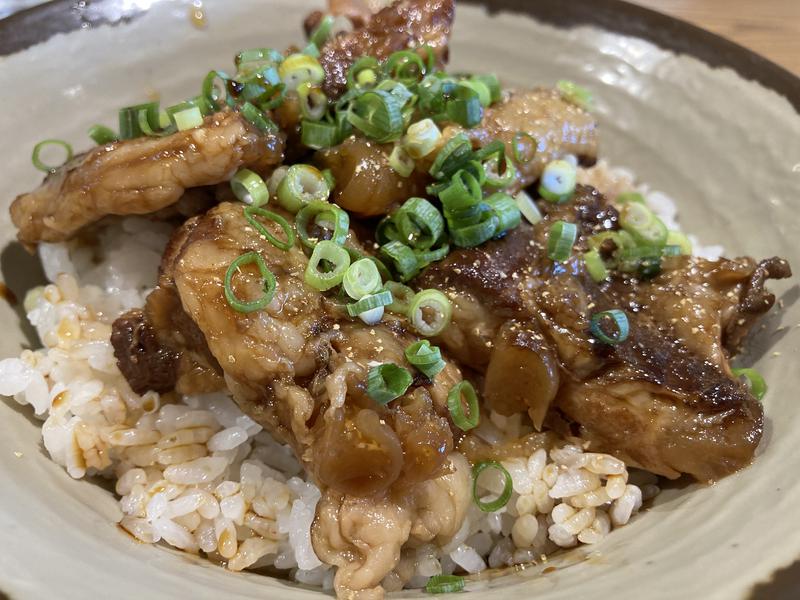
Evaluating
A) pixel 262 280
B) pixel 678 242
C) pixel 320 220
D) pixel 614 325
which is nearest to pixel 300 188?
pixel 320 220

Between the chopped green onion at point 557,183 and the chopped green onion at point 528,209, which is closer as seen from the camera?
the chopped green onion at point 528,209

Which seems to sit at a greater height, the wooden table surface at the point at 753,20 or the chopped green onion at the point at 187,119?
the chopped green onion at the point at 187,119

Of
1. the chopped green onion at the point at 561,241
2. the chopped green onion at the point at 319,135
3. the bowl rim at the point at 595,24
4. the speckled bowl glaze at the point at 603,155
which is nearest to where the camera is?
the speckled bowl glaze at the point at 603,155

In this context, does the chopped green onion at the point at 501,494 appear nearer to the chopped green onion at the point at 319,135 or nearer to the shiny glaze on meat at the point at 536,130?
the shiny glaze on meat at the point at 536,130

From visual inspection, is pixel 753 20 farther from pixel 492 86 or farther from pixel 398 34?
pixel 398 34

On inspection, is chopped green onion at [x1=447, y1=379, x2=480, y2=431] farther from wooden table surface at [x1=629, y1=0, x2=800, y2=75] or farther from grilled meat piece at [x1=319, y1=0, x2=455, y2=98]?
wooden table surface at [x1=629, y1=0, x2=800, y2=75]

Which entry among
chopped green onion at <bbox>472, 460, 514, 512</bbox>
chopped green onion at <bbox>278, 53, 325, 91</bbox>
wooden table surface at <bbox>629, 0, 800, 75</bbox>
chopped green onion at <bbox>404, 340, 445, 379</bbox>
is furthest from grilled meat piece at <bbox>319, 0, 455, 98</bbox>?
wooden table surface at <bbox>629, 0, 800, 75</bbox>

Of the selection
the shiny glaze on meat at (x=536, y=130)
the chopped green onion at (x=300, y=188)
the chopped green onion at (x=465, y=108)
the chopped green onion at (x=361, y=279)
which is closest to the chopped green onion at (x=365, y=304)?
the chopped green onion at (x=361, y=279)
